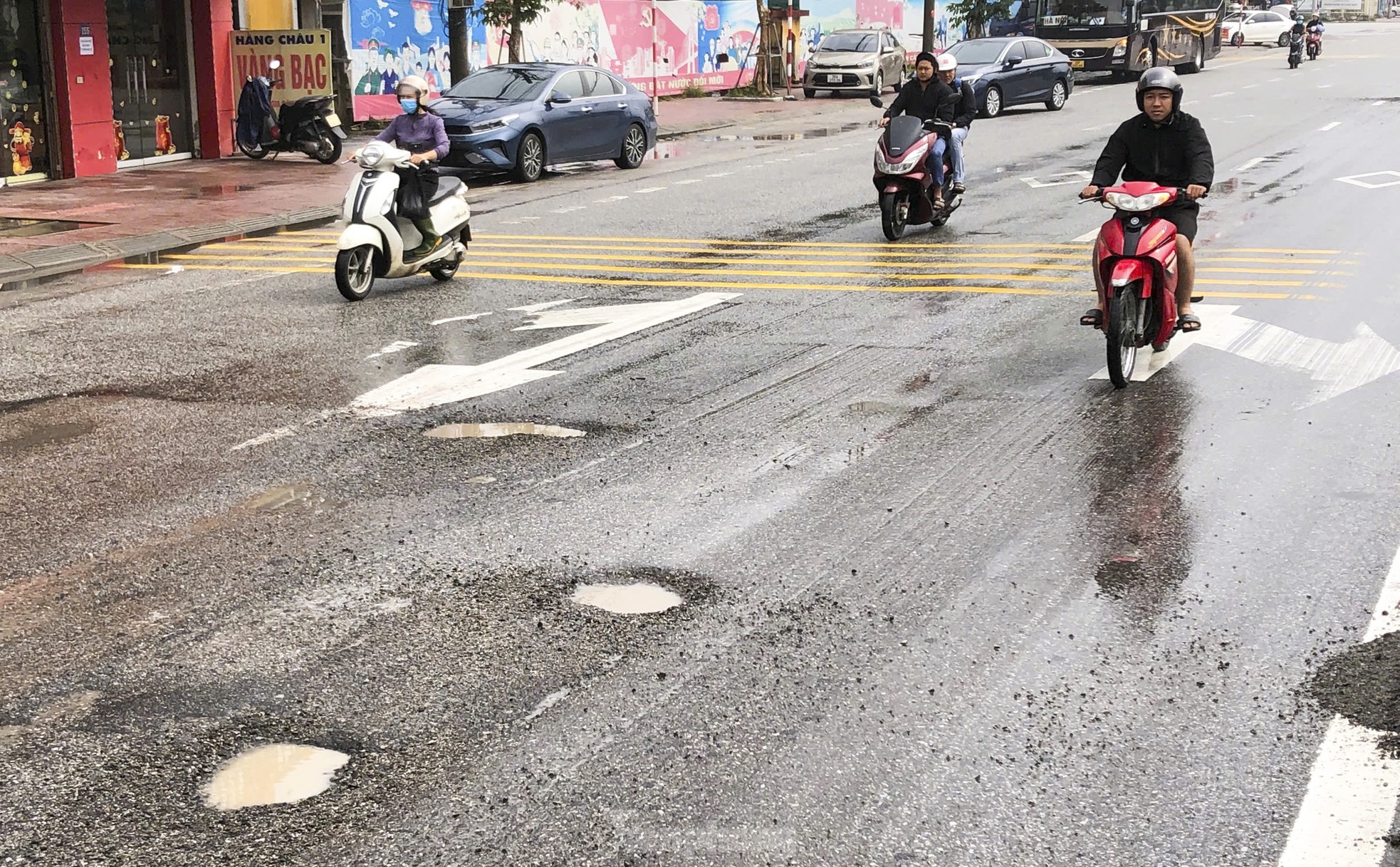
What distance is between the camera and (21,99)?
21.1m

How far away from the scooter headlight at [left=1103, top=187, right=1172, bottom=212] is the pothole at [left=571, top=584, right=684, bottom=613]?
4.39 meters

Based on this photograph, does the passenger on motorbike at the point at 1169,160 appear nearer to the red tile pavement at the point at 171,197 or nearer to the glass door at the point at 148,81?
the red tile pavement at the point at 171,197

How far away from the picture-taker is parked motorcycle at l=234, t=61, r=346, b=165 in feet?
77.3

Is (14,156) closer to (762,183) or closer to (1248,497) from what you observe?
(762,183)

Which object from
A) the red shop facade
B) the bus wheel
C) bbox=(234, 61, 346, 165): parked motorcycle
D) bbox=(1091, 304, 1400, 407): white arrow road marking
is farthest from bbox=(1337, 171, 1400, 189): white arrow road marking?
the bus wheel

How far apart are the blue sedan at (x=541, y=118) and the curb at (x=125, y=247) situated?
337 centimetres

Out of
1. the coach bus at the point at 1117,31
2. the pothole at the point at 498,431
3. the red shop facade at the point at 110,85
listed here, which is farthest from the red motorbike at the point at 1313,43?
the pothole at the point at 498,431

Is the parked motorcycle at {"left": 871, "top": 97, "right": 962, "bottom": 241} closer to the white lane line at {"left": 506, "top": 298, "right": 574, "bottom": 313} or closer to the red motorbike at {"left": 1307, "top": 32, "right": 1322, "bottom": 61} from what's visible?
the white lane line at {"left": 506, "top": 298, "right": 574, "bottom": 313}

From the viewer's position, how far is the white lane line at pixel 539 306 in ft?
37.4

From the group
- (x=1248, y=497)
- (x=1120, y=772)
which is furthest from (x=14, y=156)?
(x=1120, y=772)

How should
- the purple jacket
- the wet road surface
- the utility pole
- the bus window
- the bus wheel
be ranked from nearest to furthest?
the wet road surface → the purple jacket → the utility pole → the bus window → the bus wheel

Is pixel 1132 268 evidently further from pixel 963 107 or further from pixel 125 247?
pixel 125 247

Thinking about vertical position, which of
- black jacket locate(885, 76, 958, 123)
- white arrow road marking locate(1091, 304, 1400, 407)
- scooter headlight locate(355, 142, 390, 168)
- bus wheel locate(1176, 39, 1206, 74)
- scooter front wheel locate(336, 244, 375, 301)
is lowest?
white arrow road marking locate(1091, 304, 1400, 407)

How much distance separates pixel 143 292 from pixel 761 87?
98.6ft
